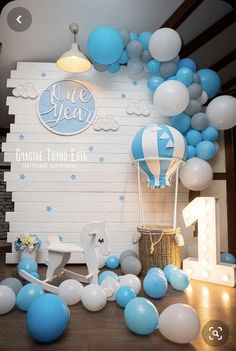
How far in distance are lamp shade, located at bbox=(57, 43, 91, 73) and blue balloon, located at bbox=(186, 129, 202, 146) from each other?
1.30 m

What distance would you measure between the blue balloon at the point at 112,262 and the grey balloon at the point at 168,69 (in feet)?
6.73

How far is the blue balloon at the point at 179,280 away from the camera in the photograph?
2.24m

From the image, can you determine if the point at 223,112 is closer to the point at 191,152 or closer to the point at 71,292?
the point at 191,152

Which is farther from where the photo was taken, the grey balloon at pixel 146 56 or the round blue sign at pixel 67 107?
the round blue sign at pixel 67 107

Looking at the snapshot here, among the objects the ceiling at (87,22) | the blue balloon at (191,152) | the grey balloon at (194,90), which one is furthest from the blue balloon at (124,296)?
the ceiling at (87,22)

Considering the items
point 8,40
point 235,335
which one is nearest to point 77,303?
point 235,335

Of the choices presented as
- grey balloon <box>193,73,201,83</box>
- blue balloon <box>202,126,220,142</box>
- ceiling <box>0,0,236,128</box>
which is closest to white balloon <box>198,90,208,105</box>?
grey balloon <box>193,73,201,83</box>

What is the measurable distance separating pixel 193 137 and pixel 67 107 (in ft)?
4.82

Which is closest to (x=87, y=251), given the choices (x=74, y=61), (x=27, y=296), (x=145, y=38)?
(x=27, y=296)

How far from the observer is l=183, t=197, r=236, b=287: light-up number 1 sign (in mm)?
2494

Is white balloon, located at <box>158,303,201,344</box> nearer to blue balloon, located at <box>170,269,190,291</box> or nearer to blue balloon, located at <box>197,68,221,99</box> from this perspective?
blue balloon, located at <box>170,269,190,291</box>

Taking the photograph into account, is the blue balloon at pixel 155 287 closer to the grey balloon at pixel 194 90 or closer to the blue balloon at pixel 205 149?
the blue balloon at pixel 205 149

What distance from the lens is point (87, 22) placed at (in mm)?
3109

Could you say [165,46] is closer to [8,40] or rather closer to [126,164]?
[126,164]
